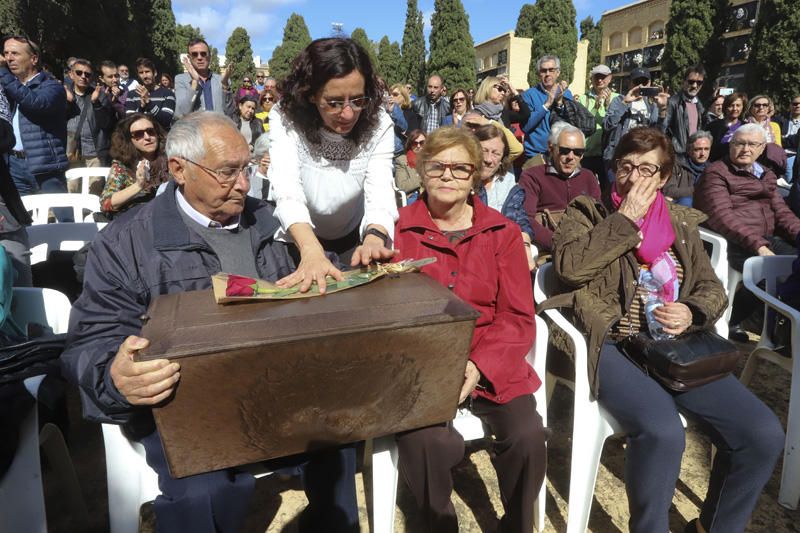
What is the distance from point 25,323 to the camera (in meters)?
2.28

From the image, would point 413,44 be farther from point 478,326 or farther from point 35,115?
point 478,326

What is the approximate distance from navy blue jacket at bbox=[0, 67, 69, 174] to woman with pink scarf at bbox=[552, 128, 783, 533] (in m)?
4.73

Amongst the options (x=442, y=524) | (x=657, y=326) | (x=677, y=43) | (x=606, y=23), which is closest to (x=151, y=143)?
(x=442, y=524)

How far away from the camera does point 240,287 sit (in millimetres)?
1552

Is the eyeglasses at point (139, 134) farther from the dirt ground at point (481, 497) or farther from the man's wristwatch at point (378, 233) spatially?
the man's wristwatch at point (378, 233)

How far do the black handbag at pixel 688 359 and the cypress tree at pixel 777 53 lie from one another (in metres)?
21.0

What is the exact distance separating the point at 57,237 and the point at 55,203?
913 mm

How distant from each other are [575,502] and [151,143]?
11.5ft

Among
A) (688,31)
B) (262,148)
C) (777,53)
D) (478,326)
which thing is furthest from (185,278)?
(688,31)

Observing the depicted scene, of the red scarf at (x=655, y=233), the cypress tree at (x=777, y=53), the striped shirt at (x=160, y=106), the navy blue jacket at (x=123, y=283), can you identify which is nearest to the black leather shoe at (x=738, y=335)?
the red scarf at (x=655, y=233)

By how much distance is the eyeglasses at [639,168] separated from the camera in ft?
8.09

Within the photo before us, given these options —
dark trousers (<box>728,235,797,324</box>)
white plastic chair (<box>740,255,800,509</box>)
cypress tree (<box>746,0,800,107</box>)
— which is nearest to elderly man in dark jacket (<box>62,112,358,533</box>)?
white plastic chair (<box>740,255,800,509</box>)

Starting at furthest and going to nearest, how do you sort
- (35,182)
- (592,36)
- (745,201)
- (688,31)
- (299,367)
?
1. (592,36)
2. (688,31)
3. (35,182)
4. (745,201)
5. (299,367)

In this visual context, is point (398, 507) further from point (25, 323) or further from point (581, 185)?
point (581, 185)
